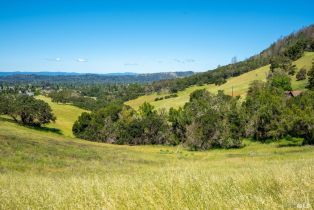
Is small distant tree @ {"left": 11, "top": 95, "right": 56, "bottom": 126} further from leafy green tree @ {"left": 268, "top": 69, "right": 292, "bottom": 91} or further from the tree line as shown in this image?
leafy green tree @ {"left": 268, "top": 69, "right": 292, "bottom": 91}

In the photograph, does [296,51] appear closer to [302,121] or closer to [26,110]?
[302,121]

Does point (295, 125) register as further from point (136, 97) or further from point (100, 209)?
point (136, 97)

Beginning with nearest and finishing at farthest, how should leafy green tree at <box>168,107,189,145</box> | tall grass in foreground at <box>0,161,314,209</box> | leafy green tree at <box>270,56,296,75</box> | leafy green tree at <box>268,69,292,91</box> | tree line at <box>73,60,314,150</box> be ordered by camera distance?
tall grass in foreground at <box>0,161,314,209</box>
tree line at <box>73,60,314,150</box>
leafy green tree at <box>168,107,189,145</box>
leafy green tree at <box>268,69,292,91</box>
leafy green tree at <box>270,56,296,75</box>

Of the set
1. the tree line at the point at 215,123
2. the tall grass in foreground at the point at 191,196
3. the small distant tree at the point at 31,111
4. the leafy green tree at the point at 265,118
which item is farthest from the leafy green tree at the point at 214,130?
the tall grass in foreground at the point at 191,196

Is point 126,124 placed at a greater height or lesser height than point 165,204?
lesser

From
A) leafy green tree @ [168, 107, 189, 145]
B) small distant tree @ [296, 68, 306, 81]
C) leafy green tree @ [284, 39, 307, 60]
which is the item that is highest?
leafy green tree @ [284, 39, 307, 60]

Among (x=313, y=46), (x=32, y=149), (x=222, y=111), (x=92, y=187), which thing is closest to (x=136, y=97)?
(x=313, y=46)

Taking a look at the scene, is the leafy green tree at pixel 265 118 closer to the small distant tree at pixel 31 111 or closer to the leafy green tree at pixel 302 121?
the leafy green tree at pixel 302 121

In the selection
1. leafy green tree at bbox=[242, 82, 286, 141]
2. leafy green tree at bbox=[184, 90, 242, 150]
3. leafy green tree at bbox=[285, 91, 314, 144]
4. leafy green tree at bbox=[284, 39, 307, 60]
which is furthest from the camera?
leafy green tree at bbox=[284, 39, 307, 60]

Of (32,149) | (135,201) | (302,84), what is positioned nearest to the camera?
(135,201)

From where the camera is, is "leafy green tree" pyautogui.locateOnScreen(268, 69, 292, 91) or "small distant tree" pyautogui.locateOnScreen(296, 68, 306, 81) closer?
"leafy green tree" pyautogui.locateOnScreen(268, 69, 292, 91)

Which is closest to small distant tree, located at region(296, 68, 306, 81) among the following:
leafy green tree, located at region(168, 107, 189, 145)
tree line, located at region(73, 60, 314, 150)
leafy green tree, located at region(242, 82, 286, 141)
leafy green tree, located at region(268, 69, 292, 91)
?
tree line, located at region(73, 60, 314, 150)

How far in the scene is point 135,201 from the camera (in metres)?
5.66

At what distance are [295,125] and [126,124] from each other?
152 ft
